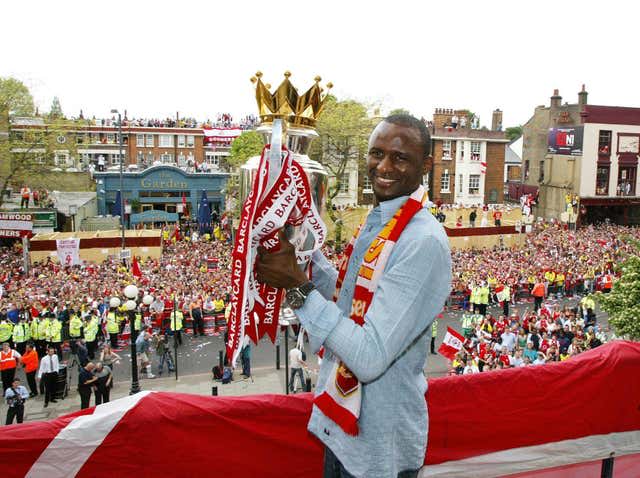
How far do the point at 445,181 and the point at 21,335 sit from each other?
35.3 meters

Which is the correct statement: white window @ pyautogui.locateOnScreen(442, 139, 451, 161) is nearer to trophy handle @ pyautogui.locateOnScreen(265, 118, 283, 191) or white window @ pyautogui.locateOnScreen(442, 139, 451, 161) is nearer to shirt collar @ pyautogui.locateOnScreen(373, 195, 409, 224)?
shirt collar @ pyautogui.locateOnScreen(373, 195, 409, 224)

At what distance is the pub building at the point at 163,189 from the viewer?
4072cm

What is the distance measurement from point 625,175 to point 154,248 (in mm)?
35289

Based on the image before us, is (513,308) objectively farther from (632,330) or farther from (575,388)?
(575,388)

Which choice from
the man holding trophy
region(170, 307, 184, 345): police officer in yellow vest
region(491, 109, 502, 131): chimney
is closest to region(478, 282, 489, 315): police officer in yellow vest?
region(170, 307, 184, 345): police officer in yellow vest

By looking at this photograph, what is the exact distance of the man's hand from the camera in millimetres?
1894

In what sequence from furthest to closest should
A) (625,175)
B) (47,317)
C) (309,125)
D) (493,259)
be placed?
(625,175) < (493,259) < (47,317) < (309,125)

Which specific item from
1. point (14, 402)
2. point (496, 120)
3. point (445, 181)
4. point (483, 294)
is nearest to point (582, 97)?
point (496, 120)

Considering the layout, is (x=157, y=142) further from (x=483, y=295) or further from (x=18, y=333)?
(x=18, y=333)

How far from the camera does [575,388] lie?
3773 millimetres

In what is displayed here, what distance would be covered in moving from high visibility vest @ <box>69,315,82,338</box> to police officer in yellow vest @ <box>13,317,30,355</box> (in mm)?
1075

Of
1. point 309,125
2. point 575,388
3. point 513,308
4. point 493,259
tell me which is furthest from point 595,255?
point 309,125

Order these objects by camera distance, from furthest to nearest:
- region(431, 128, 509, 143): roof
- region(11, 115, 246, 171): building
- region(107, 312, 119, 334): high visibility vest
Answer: region(11, 115, 246, 171): building, region(431, 128, 509, 143): roof, region(107, 312, 119, 334): high visibility vest

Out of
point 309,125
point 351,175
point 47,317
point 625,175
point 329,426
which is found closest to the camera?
point 329,426
